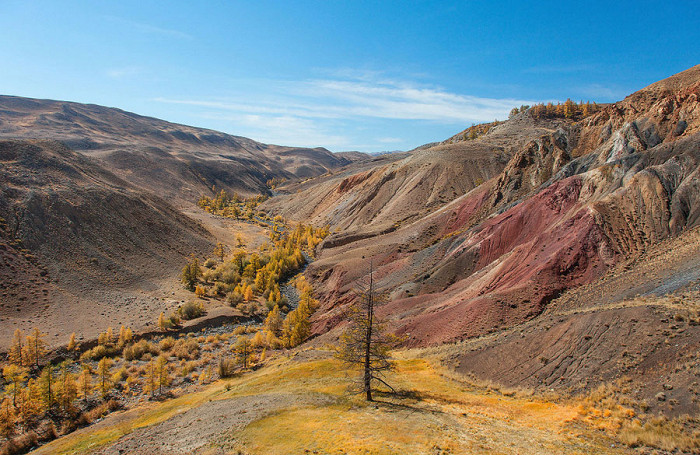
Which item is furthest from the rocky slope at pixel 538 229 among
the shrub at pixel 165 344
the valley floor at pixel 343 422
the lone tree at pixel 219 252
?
the lone tree at pixel 219 252

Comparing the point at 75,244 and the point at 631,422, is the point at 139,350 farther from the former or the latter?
the point at 631,422

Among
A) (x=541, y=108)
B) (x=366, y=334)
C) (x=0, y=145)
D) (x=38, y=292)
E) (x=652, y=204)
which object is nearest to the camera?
(x=366, y=334)

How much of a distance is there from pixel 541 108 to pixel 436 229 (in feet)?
388

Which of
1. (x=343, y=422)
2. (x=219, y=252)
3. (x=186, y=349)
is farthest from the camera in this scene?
(x=219, y=252)

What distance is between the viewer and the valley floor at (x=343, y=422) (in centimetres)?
1627

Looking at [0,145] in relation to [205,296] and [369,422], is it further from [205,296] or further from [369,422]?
[369,422]

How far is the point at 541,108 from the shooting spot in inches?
6058

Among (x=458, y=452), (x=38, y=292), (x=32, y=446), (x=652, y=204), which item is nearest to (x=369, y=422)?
(x=458, y=452)

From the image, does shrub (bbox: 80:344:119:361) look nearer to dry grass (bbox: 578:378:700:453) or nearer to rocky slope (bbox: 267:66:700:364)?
rocky slope (bbox: 267:66:700:364)

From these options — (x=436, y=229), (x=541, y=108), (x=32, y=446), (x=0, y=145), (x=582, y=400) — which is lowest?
(x=32, y=446)

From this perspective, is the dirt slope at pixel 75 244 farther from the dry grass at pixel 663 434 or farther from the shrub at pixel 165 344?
the dry grass at pixel 663 434

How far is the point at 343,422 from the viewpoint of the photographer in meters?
19.5

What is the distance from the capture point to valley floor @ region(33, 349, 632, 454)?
16.3 meters

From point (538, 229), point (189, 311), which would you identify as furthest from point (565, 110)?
point (189, 311)
